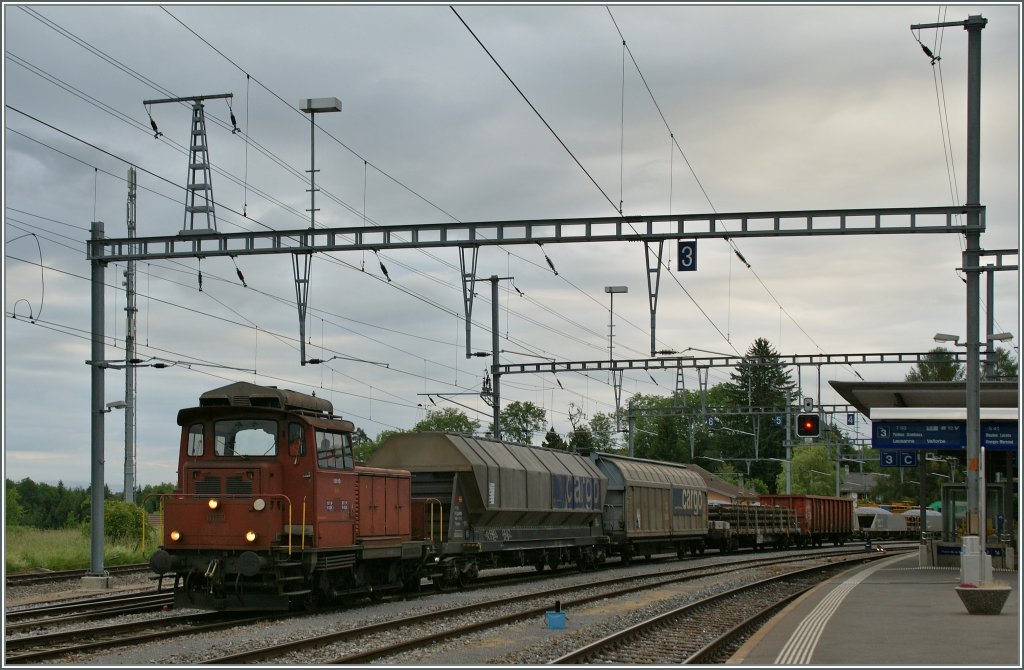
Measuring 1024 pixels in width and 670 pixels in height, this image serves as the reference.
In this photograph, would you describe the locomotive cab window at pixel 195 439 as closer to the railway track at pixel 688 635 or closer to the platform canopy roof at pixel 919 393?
the railway track at pixel 688 635

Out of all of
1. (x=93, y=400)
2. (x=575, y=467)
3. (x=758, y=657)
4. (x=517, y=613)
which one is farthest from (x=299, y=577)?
(x=575, y=467)

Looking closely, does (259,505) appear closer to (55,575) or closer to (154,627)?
(154,627)

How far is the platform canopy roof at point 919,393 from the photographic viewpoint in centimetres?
3142

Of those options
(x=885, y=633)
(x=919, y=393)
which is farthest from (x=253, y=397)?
(x=919, y=393)

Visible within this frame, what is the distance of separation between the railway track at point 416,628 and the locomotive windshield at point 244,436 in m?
3.78

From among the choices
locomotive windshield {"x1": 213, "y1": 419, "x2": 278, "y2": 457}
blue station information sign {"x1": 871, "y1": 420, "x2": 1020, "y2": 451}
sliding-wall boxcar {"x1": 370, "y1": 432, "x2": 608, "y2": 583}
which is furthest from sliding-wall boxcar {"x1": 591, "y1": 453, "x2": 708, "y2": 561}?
locomotive windshield {"x1": 213, "y1": 419, "x2": 278, "y2": 457}

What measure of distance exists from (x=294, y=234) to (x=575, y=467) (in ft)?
39.9

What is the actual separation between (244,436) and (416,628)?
4.42 metres

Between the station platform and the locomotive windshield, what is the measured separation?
8425mm

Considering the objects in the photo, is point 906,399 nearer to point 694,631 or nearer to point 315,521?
point 694,631

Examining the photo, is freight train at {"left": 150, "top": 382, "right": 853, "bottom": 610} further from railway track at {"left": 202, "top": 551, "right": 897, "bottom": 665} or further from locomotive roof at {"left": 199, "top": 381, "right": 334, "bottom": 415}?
railway track at {"left": 202, "top": 551, "right": 897, "bottom": 665}

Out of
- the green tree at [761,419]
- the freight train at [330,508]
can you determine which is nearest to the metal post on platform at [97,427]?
the freight train at [330,508]

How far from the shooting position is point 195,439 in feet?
60.5

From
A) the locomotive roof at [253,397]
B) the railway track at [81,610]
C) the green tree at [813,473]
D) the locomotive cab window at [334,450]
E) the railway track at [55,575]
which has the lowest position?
the green tree at [813,473]
